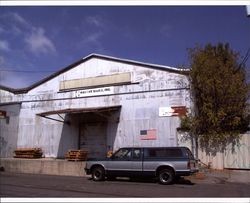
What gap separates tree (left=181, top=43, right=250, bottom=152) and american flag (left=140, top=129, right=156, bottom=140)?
211 centimetres

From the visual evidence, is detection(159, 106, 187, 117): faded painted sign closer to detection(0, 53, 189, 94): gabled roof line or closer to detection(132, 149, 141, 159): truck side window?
detection(0, 53, 189, 94): gabled roof line

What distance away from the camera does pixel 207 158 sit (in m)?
22.5

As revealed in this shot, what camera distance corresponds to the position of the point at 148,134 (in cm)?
2458

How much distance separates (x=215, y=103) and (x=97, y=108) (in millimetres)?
7786

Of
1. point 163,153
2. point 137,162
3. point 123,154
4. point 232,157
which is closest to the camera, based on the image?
point 163,153

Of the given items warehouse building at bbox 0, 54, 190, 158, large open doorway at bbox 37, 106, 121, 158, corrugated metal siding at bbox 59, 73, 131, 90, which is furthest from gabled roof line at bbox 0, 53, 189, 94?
large open doorway at bbox 37, 106, 121, 158

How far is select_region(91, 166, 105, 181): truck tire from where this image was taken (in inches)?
752

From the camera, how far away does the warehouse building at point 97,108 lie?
24.5 m

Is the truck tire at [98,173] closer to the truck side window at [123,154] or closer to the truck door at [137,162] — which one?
the truck side window at [123,154]

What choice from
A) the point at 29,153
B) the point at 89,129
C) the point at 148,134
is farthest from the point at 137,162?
the point at 29,153

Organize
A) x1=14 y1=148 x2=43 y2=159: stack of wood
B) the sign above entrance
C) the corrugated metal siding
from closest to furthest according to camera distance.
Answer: the corrugated metal siding → the sign above entrance → x1=14 y1=148 x2=43 y2=159: stack of wood

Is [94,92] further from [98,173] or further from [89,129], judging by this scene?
[98,173]

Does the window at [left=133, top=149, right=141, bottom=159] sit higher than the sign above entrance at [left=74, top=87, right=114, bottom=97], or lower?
lower

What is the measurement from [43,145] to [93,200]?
17486 mm
